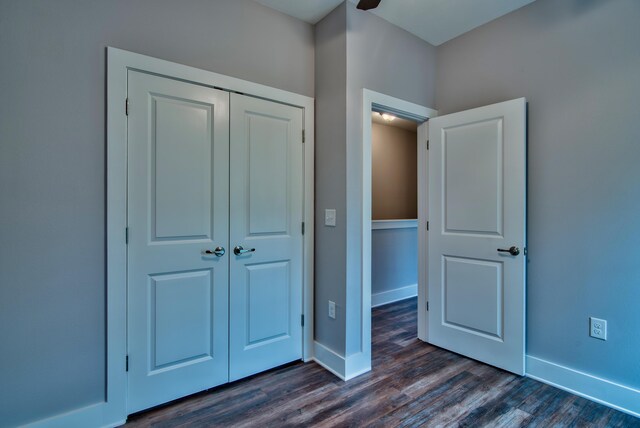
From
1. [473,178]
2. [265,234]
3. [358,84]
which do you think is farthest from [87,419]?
[473,178]

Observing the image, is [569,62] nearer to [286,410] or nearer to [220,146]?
[220,146]

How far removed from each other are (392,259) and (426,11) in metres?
2.81

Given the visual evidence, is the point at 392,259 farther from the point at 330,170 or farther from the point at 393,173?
the point at 330,170

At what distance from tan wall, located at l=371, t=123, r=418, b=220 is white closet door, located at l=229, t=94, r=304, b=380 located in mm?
2292

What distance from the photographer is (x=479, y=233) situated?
2479mm

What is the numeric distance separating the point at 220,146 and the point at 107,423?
1.76 meters

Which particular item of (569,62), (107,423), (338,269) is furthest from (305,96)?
(107,423)

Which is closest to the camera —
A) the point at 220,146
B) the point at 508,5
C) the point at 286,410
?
the point at 286,410

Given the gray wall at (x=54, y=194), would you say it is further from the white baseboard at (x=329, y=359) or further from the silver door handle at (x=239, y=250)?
the white baseboard at (x=329, y=359)

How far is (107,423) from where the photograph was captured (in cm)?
172

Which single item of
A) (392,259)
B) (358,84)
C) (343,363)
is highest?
(358,84)

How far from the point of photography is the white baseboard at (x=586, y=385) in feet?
6.13

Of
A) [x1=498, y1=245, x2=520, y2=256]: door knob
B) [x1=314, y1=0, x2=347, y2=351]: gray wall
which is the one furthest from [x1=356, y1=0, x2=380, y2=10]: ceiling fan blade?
[x1=498, y1=245, x2=520, y2=256]: door knob

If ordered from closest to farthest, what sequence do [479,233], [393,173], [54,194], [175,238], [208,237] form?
[54,194], [175,238], [208,237], [479,233], [393,173]
